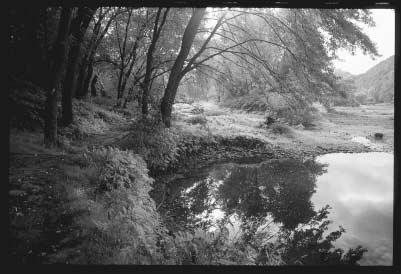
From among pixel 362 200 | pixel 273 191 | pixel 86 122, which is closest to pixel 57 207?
pixel 273 191

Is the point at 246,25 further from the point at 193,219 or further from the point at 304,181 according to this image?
the point at 193,219

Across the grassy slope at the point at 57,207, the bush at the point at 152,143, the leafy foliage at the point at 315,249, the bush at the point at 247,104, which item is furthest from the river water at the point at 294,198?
the bush at the point at 247,104

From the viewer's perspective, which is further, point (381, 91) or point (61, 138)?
point (381, 91)

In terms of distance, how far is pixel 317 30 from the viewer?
27.8 ft

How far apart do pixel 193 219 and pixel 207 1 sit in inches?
213

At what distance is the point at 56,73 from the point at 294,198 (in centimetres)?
752

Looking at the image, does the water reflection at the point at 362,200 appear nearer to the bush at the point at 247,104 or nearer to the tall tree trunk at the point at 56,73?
the tall tree trunk at the point at 56,73

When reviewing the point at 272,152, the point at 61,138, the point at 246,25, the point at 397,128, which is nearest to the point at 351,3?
the point at 397,128

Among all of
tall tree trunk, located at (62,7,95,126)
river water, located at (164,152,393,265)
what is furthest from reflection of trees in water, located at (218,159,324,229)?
tall tree trunk, located at (62,7,95,126)

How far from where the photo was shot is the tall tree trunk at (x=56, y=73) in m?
7.17

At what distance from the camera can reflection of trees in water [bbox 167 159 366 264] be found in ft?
19.6

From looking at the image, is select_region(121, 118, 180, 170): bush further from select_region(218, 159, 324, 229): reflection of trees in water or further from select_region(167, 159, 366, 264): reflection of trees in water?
select_region(218, 159, 324, 229): reflection of trees in water

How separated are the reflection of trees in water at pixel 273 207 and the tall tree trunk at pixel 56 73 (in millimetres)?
3958

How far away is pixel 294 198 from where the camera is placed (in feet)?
28.8
